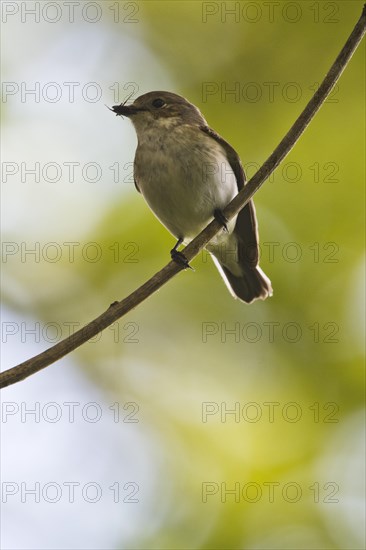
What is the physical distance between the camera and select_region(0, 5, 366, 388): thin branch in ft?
10.5

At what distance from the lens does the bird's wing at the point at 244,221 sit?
238 inches

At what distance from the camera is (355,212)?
6703mm

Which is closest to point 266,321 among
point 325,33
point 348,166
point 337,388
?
point 337,388

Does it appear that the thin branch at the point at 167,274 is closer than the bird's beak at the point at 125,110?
Yes

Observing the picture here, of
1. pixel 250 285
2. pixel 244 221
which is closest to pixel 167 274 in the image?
pixel 244 221

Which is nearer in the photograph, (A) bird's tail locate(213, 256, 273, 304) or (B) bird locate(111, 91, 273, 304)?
(B) bird locate(111, 91, 273, 304)

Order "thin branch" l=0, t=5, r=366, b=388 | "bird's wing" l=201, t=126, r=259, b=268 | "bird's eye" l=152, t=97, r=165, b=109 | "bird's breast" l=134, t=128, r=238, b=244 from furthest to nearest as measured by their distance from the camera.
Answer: "bird's eye" l=152, t=97, r=165, b=109 < "bird's wing" l=201, t=126, r=259, b=268 < "bird's breast" l=134, t=128, r=238, b=244 < "thin branch" l=0, t=5, r=366, b=388

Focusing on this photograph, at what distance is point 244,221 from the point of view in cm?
618

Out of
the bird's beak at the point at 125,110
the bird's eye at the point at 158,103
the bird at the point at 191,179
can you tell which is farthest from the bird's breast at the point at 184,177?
the bird's eye at the point at 158,103

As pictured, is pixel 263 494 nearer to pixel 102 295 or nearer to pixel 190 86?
pixel 102 295

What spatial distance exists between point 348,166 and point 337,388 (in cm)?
172

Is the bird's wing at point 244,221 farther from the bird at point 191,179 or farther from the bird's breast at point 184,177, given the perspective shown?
the bird's breast at point 184,177

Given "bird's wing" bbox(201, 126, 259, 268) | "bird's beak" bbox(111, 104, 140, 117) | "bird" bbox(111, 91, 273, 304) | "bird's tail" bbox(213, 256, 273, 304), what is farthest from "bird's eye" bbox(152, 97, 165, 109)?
"bird's tail" bbox(213, 256, 273, 304)

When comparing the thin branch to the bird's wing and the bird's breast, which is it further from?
the bird's wing
